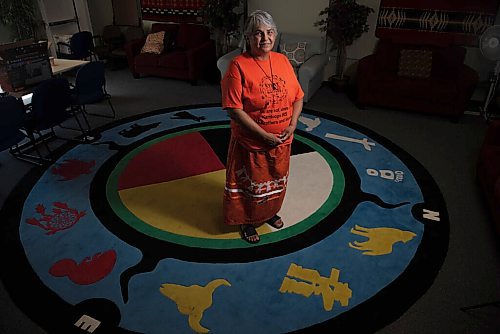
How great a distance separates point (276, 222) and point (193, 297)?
35.3 inches

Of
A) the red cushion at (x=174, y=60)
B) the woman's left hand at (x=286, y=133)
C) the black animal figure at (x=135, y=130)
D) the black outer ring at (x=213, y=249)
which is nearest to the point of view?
the woman's left hand at (x=286, y=133)

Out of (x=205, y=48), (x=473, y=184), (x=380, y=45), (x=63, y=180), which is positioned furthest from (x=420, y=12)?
(x=63, y=180)

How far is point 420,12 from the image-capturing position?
16.5ft

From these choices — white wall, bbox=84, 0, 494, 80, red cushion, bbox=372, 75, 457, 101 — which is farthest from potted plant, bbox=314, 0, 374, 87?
red cushion, bbox=372, 75, 457, 101

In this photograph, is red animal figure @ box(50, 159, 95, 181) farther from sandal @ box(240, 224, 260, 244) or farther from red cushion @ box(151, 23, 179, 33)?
red cushion @ box(151, 23, 179, 33)

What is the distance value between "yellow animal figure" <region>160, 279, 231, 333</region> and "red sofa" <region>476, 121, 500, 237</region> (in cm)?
207

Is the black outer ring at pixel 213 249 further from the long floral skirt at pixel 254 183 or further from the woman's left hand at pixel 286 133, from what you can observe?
the woman's left hand at pixel 286 133

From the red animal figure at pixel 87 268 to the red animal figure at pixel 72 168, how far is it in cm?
125

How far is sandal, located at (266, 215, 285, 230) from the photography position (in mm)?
2848

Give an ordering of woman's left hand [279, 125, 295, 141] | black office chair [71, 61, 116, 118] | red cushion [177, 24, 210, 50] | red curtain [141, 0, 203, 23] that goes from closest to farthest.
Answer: woman's left hand [279, 125, 295, 141]
black office chair [71, 61, 116, 118]
red cushion [177, 24, 210, 50]
red curtain [141, 0, 203, 23]

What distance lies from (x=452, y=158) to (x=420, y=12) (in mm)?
2381

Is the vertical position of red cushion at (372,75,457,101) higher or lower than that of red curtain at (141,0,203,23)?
lower

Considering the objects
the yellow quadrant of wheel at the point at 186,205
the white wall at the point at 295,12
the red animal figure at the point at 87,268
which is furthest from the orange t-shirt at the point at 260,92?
the white wall at the point at 295,12

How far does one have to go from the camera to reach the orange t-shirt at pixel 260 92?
83.8 inches
